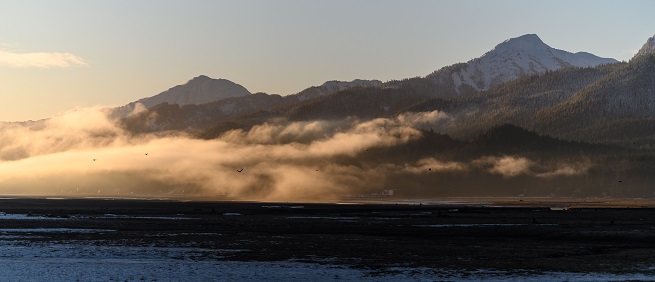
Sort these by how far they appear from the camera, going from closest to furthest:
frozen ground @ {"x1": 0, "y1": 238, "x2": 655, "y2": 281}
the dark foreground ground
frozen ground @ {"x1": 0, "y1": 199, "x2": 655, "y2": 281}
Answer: frozen ground @ {"x1": 0, "y1": 238, "x2": 655, "y2": 281} → frozen ground @ {"x1": 0, "y1": 199, "x2": 655, "y2": 281} → the dark foreground ground

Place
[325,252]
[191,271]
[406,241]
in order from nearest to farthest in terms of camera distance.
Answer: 1. [191,271]
2. [325,252]
3. [406,241]

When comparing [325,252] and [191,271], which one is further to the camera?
[325,252]

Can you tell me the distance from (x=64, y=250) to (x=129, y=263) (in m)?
18.5

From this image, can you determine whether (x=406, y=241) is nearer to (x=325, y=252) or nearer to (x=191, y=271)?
(x=325, y=252)

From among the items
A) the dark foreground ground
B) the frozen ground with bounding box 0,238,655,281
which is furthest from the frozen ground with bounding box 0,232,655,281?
the dark foreground ground

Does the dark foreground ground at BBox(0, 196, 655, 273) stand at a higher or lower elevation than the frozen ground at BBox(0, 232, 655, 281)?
higher

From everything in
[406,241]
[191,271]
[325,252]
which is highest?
[406,241]

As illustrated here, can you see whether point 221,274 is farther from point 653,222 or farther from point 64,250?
point 653,222

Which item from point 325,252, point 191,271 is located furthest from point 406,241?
point 191,271

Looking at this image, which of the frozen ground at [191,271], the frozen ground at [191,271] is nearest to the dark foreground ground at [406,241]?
the frozen ground at [191,271]

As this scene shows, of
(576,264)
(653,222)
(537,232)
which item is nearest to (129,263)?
(576,264)

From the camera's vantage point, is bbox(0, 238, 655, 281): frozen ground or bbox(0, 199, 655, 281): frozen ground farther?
bbox(0, 199, 655, 281): frozen ground

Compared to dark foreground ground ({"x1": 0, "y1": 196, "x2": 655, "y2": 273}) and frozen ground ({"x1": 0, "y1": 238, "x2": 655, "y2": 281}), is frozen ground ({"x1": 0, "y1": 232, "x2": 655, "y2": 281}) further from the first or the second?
dark foreground ground ({"x1": 0, "y1": 196, "x2": 655, "y2": 273})

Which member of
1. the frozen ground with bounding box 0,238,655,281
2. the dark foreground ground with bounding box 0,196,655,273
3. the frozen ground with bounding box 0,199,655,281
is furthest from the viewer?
the dark foreground ground with bounding box 0,196,655,273
